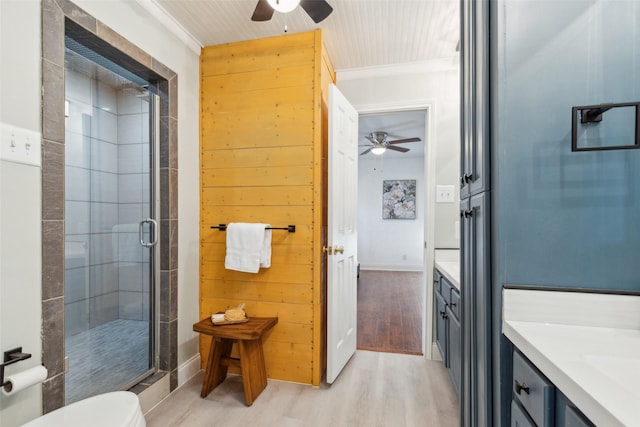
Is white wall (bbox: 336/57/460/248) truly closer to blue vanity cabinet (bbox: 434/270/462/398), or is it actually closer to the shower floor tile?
blue vanity cabinet (bbox: 434/270/462/398)

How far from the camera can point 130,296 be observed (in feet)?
6.66

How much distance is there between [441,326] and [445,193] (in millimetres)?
1079

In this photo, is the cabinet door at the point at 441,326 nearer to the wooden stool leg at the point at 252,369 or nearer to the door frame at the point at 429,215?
the door frame at the point at 429,215

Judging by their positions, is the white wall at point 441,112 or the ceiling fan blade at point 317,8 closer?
the ceiling fan blade at point 317,8

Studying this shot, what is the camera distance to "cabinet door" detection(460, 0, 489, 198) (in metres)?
1.03

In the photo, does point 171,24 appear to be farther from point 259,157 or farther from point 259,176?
point 259,176

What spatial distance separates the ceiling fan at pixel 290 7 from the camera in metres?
1.57

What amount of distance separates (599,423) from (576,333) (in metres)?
0.41

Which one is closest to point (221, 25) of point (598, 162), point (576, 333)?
point (598, 162)

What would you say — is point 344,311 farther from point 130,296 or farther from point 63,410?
point 63,410

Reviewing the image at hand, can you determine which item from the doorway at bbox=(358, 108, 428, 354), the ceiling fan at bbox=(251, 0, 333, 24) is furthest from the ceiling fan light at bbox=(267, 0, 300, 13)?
the doorway at bbox=(358, 108, 428, 354)

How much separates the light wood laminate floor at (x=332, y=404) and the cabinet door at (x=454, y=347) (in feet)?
0.71

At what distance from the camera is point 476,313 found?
114cm

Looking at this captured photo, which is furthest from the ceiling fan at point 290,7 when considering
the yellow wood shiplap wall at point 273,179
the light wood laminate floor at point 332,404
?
the light wood laminate floor at point 332,404
